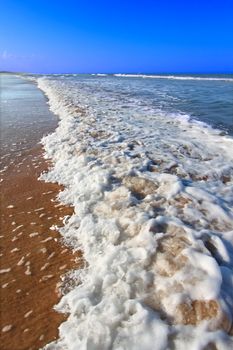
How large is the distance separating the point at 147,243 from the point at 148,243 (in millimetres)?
12

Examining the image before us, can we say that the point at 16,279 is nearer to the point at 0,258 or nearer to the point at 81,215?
the point at 0,258

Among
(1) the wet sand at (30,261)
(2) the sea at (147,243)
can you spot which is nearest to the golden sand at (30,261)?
(1) the wet sand at (30,261)

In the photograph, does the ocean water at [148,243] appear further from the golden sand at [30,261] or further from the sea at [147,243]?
the golden sand at [30,261]

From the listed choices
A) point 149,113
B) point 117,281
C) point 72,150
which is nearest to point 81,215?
point 117,281

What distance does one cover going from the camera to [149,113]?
12531 millimetres

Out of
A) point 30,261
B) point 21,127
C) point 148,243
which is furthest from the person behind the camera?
point 21,127

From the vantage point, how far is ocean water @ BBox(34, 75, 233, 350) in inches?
101

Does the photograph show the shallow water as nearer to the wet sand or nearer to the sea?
the sea

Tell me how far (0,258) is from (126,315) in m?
1.81

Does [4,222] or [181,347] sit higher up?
[181,347]

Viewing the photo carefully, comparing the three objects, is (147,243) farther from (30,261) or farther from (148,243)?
(30,261)

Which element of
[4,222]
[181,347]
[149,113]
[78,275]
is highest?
[181,347]

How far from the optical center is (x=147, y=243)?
352 cm

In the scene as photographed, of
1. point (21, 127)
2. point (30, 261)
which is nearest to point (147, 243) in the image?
point (30, 261)
